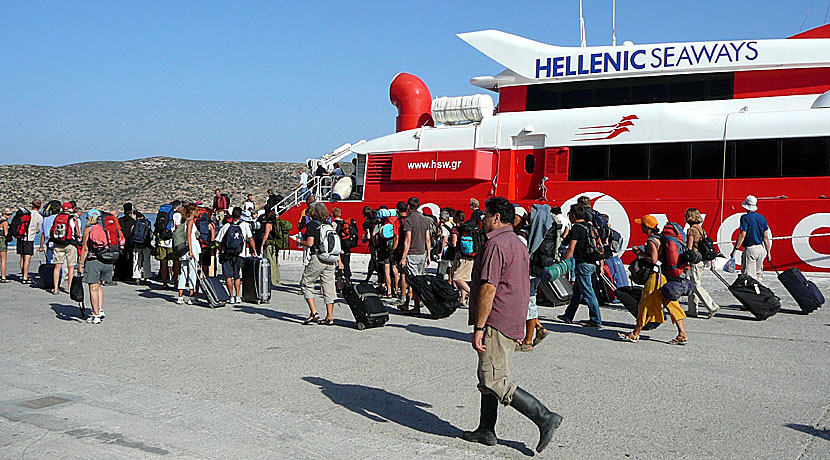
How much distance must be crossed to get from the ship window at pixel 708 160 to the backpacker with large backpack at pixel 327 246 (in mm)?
8573

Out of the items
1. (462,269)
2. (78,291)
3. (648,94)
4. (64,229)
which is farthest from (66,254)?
(648,94)

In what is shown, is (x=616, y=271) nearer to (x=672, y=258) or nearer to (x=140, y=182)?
(x=672, y=258)

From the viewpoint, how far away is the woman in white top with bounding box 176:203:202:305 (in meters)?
11.1

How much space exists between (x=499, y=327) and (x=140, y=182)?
54.5 metres

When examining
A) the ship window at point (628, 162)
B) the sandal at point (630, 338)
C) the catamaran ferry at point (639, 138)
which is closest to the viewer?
the sandal at point (630, 338)

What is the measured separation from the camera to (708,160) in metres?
14.4

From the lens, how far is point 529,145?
1641cm

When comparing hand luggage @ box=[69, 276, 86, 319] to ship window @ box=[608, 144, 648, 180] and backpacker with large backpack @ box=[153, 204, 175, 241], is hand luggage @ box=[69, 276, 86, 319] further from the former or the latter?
ship window @ box=[608, 144, 648, 180]

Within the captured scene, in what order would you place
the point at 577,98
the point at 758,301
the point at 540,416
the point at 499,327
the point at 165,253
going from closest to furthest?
1. the point at 540,416
2. the point at 499,327
3. the point at 758,301
4. the point at 165,253
5. the point at 577,98

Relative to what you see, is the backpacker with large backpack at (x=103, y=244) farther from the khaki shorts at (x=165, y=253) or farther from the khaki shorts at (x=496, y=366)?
the khaki shorts at (x=496, y=366)

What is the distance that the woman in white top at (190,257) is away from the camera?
11.1 metres

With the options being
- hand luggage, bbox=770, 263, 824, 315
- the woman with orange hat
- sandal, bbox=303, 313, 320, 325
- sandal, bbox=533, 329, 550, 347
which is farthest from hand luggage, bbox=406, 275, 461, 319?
hand luggage, bbox=770, 263, 824, 315

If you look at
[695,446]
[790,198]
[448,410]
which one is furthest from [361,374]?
[790,198]

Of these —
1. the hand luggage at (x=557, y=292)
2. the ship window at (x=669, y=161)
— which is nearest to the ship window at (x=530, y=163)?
the ship window at (x=669, y=161)
